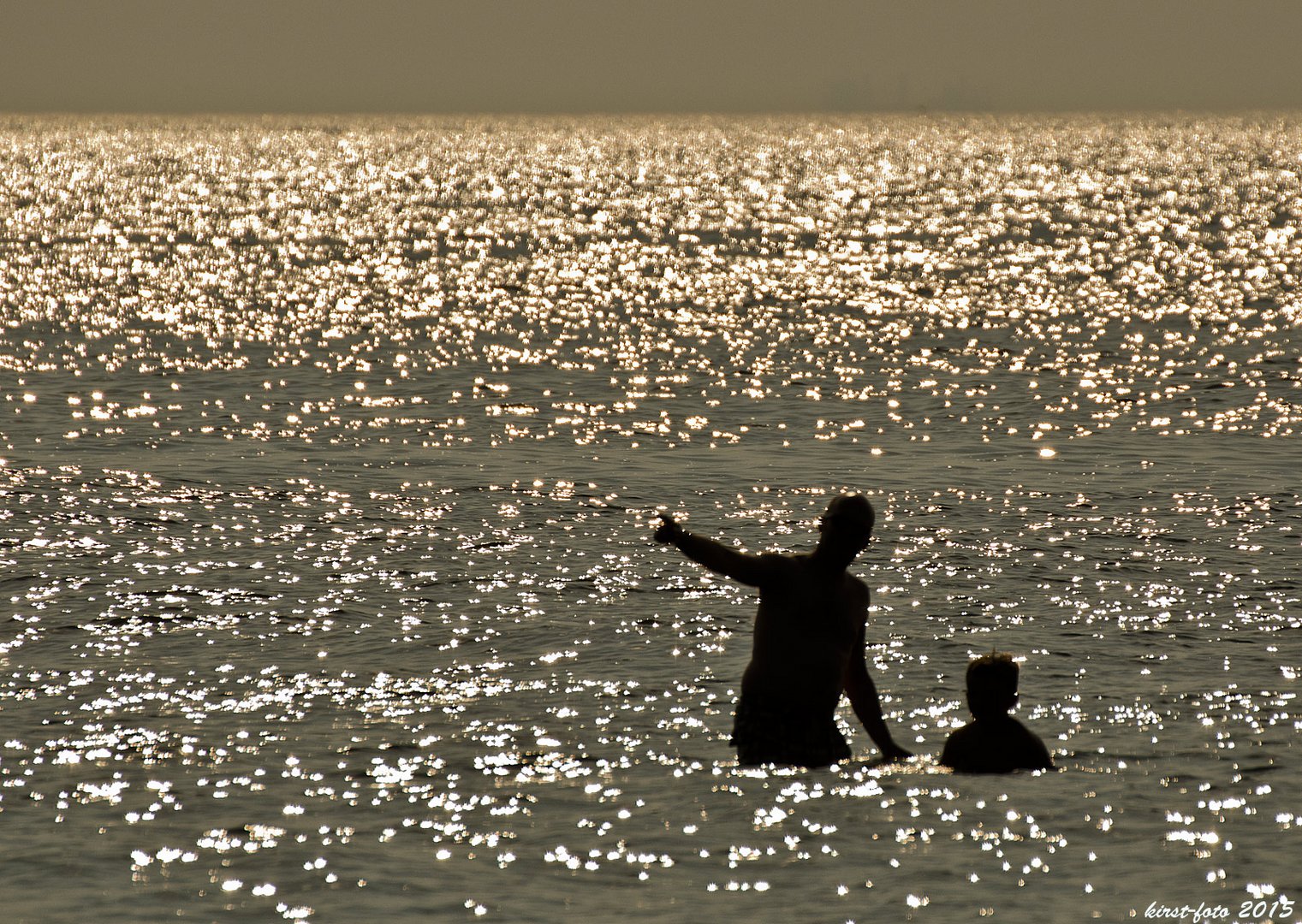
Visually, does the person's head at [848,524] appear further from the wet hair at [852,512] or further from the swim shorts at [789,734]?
the swim shorts at [789,734]

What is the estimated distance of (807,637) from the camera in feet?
38.1

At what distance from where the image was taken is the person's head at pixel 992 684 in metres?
11.9

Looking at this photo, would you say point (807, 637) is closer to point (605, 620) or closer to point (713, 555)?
point (713, 555)

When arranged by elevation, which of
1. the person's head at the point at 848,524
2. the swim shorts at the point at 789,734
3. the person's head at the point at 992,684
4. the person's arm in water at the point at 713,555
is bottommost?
the swim shorts at the point at 789,734

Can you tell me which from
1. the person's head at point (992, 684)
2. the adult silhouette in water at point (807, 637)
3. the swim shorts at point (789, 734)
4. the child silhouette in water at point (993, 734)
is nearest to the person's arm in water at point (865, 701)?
the adult silhouette in water at point (807, 637)

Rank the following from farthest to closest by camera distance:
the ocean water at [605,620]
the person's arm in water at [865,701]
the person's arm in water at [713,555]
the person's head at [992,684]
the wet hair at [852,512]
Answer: the person's arm in water at [865,701] → the person's head at [992,684] → the ocean water at [605,620] → the wet hair at [852,512] → the person's arm in water at [713,555]

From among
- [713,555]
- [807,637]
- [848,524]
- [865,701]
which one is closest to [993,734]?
[865,701]

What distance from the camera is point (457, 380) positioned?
141ft

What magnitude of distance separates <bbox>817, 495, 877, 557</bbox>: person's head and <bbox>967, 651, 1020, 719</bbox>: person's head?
1.25 meters

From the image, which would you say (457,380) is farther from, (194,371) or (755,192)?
(755,192)

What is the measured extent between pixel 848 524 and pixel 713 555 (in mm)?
958

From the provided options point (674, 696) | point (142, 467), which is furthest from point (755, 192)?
point (674, 696)

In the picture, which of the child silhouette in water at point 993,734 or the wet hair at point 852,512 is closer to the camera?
the wet hair at point 852,512

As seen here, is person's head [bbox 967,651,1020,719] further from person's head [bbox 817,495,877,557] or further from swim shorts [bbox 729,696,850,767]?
person's head [bbox 817,495,877,557]
